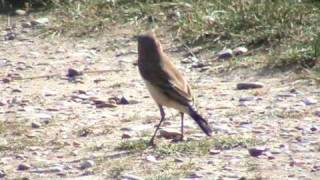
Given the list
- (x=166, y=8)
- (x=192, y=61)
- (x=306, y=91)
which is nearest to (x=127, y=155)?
(x=306, y=91)

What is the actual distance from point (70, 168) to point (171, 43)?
382 cm

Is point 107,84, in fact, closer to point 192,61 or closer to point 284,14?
point 192,61

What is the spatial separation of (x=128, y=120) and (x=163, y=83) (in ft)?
2.61

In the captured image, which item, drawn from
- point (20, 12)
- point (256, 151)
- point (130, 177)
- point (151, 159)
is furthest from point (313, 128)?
point (20, 12)

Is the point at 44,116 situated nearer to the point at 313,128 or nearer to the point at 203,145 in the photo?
the point at 203,145

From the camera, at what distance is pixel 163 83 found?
8.42m

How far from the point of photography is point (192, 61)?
10930mm

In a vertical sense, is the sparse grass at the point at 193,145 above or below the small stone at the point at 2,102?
above

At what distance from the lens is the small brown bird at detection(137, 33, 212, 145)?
8281 mm

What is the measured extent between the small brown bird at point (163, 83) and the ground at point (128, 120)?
227 millimetres

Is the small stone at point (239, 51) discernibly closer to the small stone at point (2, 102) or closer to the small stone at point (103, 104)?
the small stone at point (103, 104)

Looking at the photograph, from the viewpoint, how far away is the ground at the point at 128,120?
7832 millimetres

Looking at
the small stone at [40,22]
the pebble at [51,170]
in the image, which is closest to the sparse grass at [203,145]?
the pebble at [51,170]

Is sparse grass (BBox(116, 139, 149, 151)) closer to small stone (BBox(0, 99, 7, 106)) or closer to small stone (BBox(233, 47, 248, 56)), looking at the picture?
small stone (BBox(0, 99, 7, 106))
